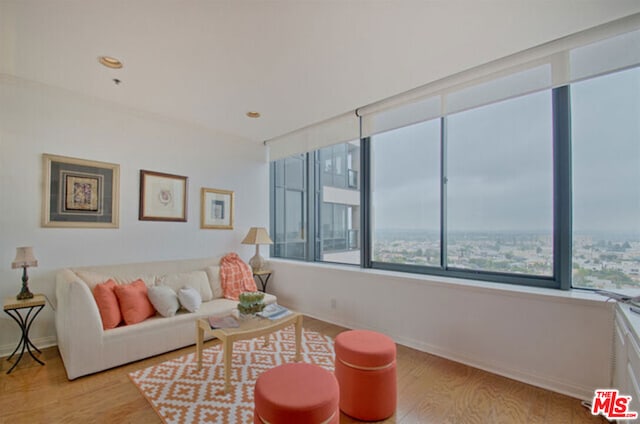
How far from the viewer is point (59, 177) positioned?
302 centimetres

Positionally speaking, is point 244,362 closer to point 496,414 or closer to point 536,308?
point 496,414

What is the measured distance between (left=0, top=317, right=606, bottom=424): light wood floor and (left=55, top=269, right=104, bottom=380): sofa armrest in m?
0.14

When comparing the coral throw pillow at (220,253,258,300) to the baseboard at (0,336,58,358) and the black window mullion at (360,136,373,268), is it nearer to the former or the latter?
the black window mullion at (360,136,373,268)

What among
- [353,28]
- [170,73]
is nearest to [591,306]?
[353,28]

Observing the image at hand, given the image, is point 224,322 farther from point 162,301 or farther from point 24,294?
point 24,294

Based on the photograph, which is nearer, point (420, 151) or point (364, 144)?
point (420, 151)

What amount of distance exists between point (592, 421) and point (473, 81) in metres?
2.78

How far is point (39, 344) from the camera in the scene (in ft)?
9.48

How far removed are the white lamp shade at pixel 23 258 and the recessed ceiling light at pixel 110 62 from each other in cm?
179

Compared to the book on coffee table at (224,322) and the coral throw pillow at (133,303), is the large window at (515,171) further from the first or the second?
the coral throw pillow at (133,303)

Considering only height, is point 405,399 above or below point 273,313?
below

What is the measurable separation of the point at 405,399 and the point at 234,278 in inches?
98.1

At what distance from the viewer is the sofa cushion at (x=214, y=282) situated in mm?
3717

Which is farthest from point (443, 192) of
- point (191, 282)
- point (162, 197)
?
point (162, 197)
